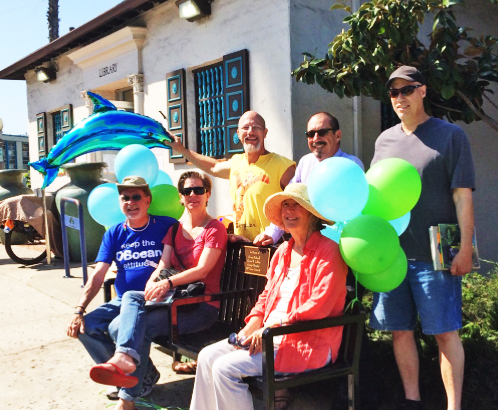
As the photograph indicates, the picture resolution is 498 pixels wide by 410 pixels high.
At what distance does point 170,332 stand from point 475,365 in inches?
76.2

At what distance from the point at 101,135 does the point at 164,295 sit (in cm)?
180

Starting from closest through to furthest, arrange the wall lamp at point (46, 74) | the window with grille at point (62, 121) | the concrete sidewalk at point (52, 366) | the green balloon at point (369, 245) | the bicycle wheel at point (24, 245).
Result: the green balloon at point (369, 245), the concrete sidewalk at point (52, 366), the bicycle wheel at point (24, 245), the window with grille at point (62, 121), the wall lamp at point (46, 74)

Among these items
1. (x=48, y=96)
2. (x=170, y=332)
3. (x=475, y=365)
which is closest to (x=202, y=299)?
(x=170, y=332)

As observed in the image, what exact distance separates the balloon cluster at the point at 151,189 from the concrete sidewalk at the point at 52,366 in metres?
1.21

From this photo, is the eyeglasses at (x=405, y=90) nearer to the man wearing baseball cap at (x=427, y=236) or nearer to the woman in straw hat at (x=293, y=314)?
the man wearing baseball cap at (x=427, y=236)

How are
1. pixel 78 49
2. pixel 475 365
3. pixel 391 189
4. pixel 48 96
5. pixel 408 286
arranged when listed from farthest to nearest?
pixel 48 96
pixel 78 49
pixel 475 365
pixel 408 286
pixel 391 189

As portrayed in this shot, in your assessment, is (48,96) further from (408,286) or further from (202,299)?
(408,286)

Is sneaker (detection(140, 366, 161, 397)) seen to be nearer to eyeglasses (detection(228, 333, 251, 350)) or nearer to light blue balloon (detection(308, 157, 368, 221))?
eyeglasses (detection(228, 333, 251, 350))

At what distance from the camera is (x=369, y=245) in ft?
9.00

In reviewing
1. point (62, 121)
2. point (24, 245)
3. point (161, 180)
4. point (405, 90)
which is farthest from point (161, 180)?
point (62, 121)

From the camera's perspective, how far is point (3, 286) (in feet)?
25.0

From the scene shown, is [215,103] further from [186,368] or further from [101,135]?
[186,368]

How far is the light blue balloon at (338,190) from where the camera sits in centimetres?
282

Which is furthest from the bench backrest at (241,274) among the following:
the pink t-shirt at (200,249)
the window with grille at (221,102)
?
the window with grille at (221,102)
